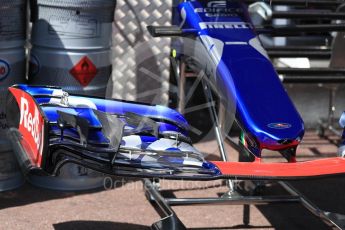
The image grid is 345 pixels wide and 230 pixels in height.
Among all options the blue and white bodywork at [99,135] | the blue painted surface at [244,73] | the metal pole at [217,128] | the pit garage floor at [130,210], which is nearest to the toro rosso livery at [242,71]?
the blue painted surface at [244,73]

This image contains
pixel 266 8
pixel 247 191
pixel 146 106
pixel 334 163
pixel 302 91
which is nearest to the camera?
pixel 334 163

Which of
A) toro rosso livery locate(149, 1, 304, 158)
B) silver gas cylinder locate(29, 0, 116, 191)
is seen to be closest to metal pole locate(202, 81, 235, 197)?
toro rosso livery locate(149, 1, 304, 158)

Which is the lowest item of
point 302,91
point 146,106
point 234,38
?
point 302,91

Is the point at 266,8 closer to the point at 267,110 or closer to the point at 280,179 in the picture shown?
the point at 267,110

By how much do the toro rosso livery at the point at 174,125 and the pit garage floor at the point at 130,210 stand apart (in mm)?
763

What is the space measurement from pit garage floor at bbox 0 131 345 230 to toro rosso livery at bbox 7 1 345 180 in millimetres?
763

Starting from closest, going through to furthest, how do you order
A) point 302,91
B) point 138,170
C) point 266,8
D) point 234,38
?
point 138,170
point 234,38
point 266,8
point 302,91

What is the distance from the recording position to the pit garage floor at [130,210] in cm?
391

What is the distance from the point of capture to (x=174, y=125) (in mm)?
3406

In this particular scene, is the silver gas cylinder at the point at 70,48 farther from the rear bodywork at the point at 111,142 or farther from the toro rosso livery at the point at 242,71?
the rear bodywork at the point at 111,142

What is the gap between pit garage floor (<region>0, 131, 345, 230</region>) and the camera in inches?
154

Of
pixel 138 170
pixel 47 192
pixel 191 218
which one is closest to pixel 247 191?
pixel 191 218

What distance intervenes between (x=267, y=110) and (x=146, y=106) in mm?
623

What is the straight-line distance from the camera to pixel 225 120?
4066mm
